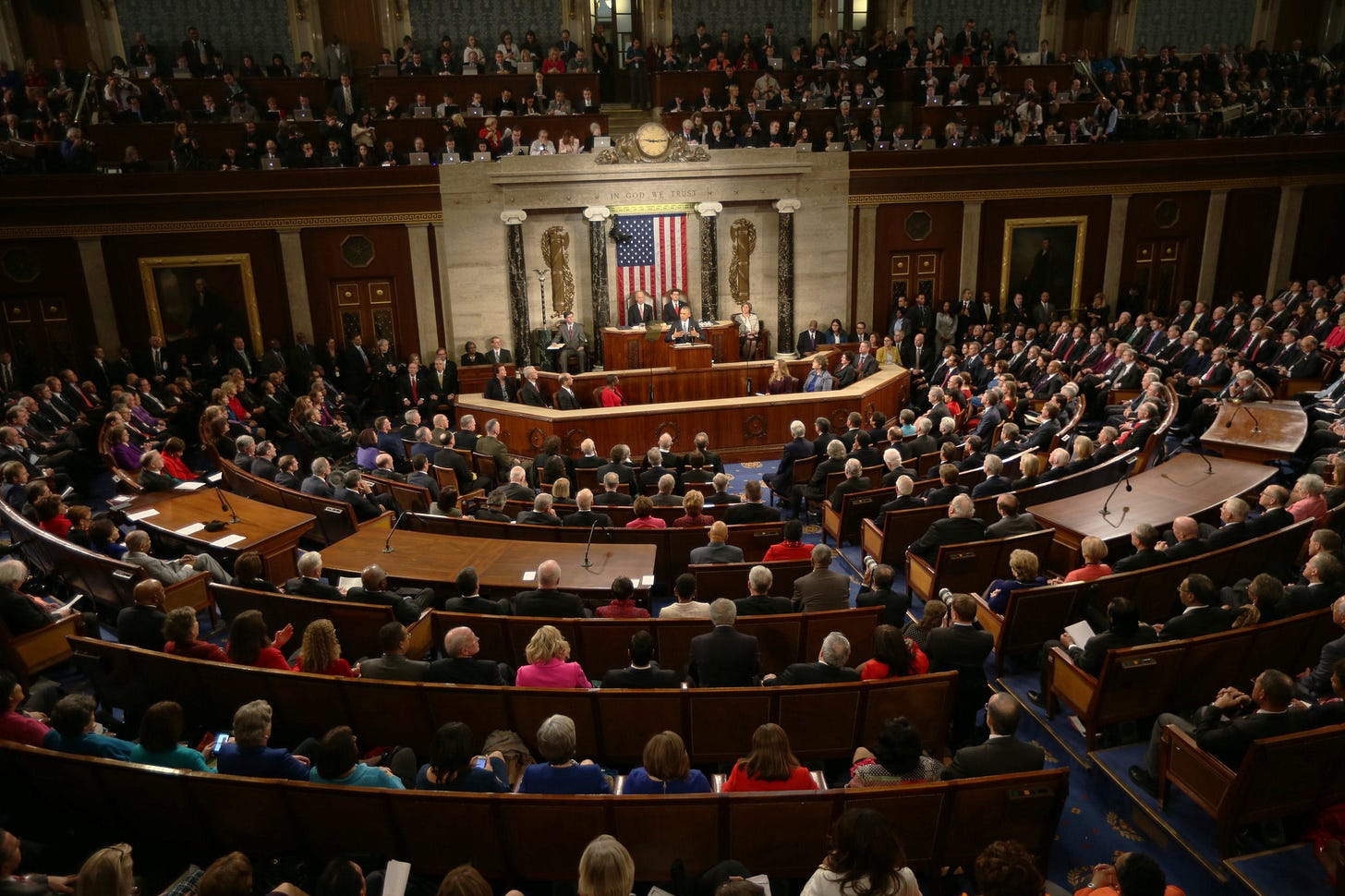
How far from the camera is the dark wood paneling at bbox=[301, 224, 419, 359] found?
14781 millimetres

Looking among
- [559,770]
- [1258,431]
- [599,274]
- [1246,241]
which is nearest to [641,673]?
[559,770]

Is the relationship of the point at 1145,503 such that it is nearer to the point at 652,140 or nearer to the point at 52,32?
the point at 652,140

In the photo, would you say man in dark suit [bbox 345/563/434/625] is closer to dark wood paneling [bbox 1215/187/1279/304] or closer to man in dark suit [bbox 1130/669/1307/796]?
man in dark suit [bbox 1130/669/1307/796]

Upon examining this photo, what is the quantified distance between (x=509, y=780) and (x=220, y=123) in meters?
13.7

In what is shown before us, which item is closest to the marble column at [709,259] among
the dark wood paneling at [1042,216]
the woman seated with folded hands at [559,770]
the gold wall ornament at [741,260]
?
the gold wall ornament at [741,260]

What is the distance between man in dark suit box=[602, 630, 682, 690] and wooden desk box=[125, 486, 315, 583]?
145 inches

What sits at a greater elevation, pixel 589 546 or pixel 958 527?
pixel 958 527

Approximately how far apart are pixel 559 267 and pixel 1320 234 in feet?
45.6

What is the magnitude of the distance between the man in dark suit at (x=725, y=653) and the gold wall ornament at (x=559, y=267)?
11031mm

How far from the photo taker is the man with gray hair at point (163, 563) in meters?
6.35

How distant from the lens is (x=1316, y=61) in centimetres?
1783

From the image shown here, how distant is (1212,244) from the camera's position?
16.7m

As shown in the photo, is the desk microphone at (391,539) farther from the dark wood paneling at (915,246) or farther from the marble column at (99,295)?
the dark wood paneling at (915,246)

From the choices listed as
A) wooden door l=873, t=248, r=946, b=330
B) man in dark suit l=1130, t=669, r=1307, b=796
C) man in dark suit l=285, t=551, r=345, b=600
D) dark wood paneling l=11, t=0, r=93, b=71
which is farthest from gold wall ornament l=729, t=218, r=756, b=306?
man in dark suit l=1130, t=669, r=1307, b=796
